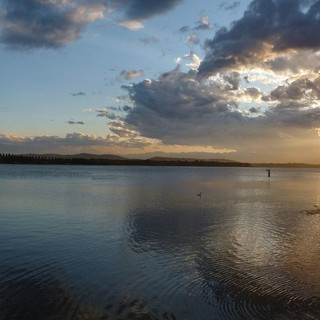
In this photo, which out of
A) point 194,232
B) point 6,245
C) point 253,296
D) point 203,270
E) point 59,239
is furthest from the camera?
point 194,232

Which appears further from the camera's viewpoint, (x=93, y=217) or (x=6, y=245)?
(x=93, y=217)

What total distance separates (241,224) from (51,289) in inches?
785

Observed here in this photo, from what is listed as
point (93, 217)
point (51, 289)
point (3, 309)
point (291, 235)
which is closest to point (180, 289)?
point (51, 289)

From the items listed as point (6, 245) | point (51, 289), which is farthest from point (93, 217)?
point (51, 289)

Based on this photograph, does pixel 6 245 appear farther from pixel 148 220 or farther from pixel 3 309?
pixel 148 220

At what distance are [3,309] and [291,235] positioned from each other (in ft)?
66.8

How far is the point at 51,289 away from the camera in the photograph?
14297 millimetres

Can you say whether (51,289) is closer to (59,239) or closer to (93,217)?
(59,239)

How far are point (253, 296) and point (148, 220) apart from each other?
17.8 meters

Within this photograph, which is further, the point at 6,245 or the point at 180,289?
the point at 6,245

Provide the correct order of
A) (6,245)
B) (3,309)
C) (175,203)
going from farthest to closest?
1. (175,203)
2. (6,245)
3. (3,309)

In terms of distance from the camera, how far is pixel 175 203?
44.0 meters

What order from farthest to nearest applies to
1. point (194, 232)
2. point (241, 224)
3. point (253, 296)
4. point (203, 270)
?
point (241, 224)
point (194, 232)
point (203, 270)
point (253, 296)

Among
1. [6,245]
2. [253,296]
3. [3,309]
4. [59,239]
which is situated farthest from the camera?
[59,239]
